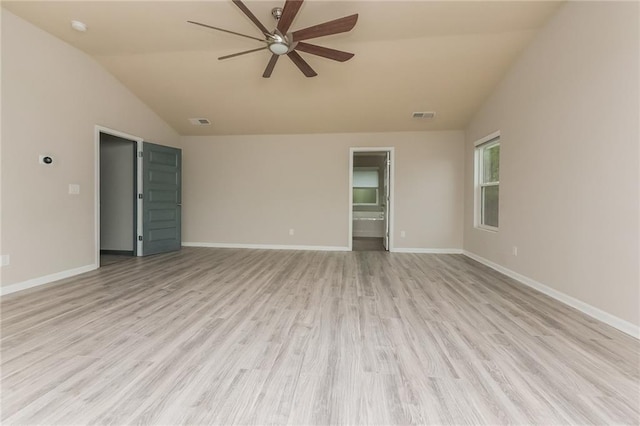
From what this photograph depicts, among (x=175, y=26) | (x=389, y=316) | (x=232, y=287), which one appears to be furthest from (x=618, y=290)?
(x=175, y=26)

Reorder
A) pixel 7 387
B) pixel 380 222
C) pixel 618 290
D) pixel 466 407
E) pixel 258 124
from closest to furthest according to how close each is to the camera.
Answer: pixel 466 407
pixel 7 387
pixel 618 290
pixel 258 124
pixel 380 222

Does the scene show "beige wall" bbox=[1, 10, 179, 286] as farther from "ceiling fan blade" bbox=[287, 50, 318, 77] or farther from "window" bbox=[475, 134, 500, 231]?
"window" bbox=[475, 134, 500, 231]

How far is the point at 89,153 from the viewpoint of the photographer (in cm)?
413

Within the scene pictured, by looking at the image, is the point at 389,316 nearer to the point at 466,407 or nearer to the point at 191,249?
the point at 466,407

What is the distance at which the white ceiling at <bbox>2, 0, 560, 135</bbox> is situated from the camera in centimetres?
318

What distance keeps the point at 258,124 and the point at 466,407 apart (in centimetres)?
559

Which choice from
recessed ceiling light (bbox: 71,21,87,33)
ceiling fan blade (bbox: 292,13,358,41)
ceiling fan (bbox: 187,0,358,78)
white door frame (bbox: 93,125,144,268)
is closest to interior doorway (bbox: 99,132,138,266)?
Result: white door frame (bbox: 93,125,144,268)

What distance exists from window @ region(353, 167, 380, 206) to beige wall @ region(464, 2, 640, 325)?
15.9 feet

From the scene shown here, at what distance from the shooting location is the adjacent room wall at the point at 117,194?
17.5ft

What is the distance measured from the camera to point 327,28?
2.70 meters

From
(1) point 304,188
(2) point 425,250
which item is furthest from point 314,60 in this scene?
(2) point 425,250

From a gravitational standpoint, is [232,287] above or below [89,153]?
below

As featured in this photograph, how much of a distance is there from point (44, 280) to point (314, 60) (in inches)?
173

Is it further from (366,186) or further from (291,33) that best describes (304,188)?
(291,33)
